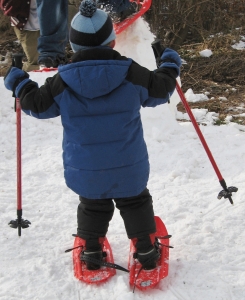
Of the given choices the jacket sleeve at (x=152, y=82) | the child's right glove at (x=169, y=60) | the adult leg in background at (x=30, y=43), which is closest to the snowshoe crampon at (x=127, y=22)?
the adult leg in background at (x=30, y=43)

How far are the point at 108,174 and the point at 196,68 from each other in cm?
486

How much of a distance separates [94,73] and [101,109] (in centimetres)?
18

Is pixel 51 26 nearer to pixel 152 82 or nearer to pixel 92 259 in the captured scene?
pixel 152 82

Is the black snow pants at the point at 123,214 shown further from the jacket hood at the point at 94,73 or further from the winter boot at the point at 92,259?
the jacket hood at the point at 94,73

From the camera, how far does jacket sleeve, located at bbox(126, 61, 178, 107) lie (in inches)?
85.8

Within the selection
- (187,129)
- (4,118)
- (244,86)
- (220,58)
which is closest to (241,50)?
(220,58)

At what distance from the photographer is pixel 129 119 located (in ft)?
7.30

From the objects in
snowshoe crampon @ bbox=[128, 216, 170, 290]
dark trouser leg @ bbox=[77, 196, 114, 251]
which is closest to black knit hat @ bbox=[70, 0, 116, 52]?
dark trouser leg @ bbox=[77, 196, 114, 251]

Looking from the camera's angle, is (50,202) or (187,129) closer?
(50,202)

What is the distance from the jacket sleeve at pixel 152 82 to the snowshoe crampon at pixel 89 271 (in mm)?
880

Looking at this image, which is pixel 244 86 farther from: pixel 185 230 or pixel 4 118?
pixel 185 230

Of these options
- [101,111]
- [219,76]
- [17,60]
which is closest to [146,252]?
[101,111]

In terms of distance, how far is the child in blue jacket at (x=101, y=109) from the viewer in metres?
2.13

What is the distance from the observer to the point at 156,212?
3.09m
